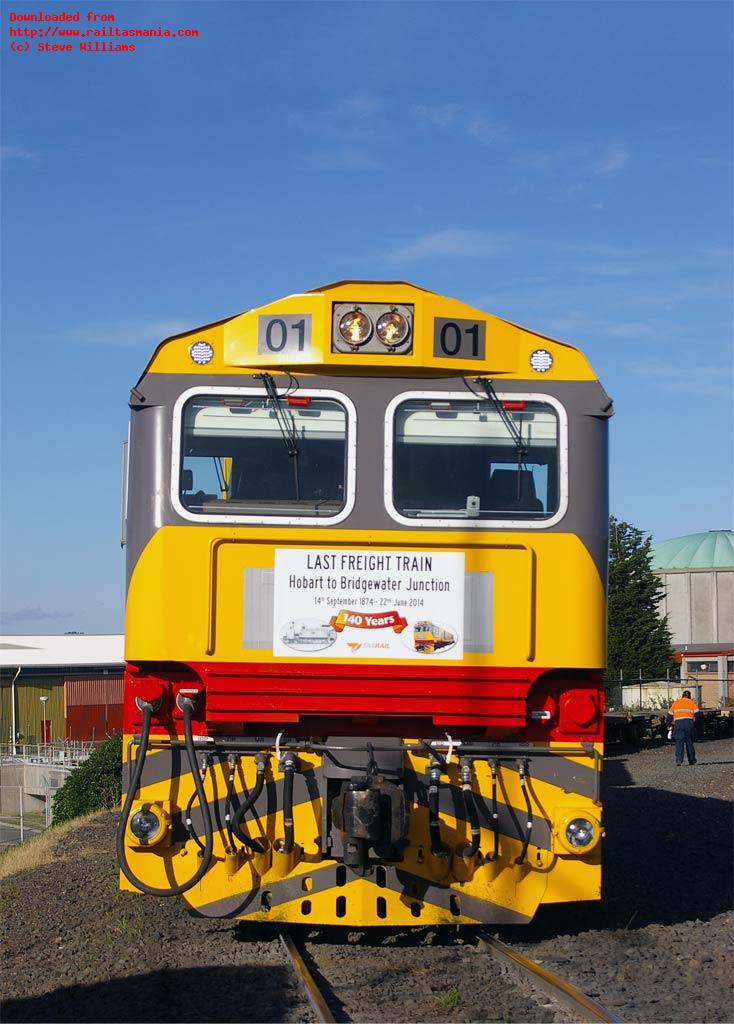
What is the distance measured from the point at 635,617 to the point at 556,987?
4399 cm

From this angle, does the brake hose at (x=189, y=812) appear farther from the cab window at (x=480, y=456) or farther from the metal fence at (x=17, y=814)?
the metal fence at (x=17, y=814)

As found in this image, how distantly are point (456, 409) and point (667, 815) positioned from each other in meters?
7.90

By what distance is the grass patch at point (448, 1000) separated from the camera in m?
5.85

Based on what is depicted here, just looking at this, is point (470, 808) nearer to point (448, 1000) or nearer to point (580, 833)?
point (580, 833)

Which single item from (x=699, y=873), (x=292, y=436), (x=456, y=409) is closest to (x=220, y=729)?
(x=292, y=436)

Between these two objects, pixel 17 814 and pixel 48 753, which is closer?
pixel 17 814

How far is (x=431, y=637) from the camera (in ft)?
22.5

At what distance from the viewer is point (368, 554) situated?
22.5 ft

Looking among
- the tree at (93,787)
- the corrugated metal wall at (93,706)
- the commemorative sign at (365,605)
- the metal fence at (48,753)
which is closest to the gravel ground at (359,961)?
the commemorative sign at (365,605)

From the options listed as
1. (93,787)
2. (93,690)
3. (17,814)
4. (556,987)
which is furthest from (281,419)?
(93,690)

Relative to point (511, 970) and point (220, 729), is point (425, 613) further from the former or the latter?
point (511, 970)

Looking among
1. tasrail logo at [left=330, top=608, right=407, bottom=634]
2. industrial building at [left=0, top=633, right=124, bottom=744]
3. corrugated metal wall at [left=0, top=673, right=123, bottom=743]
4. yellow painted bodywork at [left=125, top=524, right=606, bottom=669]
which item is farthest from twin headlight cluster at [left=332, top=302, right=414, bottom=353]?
corrugated metal wall at [left=0, top=673, right=123, bottom=743]

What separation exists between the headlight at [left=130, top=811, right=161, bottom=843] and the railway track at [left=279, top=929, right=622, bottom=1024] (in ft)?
3.44

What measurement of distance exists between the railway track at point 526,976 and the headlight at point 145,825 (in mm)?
1049
